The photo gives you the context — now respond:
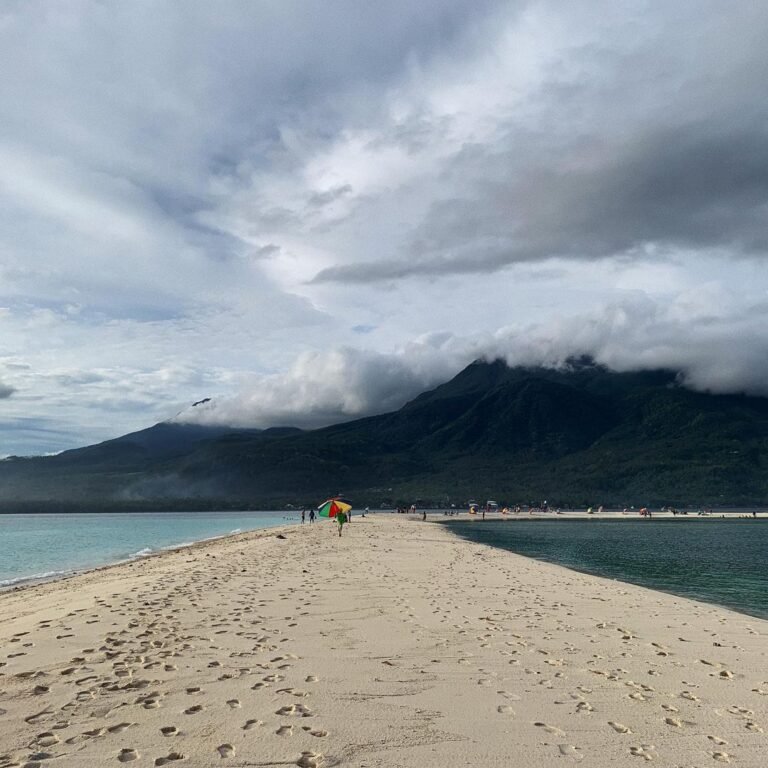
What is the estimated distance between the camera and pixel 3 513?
195 metres

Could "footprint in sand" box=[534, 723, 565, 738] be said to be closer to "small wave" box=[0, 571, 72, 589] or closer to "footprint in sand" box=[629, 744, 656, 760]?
"footprint in sand" box=[629, 744, 656, 760]

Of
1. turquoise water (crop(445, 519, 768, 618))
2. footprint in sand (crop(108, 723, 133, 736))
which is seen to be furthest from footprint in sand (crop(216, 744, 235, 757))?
turquoise water (crop(445, 519, 768, 618))

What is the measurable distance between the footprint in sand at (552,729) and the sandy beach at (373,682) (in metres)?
0.03

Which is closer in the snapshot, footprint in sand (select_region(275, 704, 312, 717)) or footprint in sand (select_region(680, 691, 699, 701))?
footprint in sand (select_region(275, 704, 312, 717))

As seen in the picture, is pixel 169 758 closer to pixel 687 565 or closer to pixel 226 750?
pixel 226 750

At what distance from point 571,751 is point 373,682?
302 centimetres

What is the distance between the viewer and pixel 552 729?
7016 millimetres

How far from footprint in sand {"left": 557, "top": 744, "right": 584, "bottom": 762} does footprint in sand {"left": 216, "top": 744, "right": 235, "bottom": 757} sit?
346 cm

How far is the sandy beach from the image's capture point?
635 cm

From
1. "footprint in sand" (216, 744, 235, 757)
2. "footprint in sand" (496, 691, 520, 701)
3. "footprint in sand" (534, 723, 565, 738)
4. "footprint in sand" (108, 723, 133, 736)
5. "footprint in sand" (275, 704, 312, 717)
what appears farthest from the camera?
"footprint in sand" (496, 691, 520, 701)

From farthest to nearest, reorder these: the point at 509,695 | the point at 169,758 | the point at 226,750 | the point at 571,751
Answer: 1. the point at 509,695
2. the point at 571,751
3. the point at 226,750
4. the point at 169,758

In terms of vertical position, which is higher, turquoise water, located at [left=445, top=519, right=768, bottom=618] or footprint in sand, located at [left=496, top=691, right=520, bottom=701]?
footprint in sand, located at [left=496, top=691, right=520, bottom=701]

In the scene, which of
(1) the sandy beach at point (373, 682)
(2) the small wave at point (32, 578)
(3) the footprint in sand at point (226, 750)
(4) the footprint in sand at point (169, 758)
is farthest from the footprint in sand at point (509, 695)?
(2) the small wave at point (32, 578)

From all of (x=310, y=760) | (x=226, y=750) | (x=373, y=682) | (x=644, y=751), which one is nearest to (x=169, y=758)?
(x=226, y=750)
